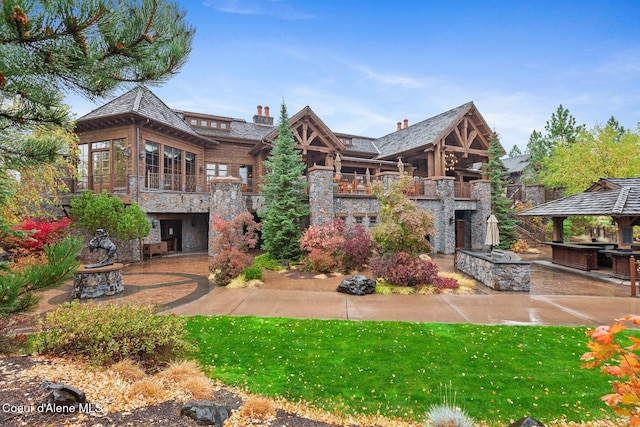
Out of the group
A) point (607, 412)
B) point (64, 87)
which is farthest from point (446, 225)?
point (64, 87)

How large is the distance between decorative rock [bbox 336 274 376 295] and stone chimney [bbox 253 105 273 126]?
64.9 ft

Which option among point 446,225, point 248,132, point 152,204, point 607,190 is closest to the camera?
point 607,190

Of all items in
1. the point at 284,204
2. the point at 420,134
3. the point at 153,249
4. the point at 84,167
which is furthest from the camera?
the point at 420,134

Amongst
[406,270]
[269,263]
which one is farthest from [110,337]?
[269,263]

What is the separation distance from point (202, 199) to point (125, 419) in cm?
1557

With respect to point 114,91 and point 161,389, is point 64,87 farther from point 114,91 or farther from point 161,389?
point 161,389

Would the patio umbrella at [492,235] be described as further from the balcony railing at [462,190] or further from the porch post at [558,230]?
the balcony railing at [462,190]

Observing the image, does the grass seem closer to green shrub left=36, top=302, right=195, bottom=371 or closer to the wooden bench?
green shrub left=36, top=302, right=195, bottom=371

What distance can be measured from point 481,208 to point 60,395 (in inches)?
805

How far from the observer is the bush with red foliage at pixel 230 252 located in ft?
33.3

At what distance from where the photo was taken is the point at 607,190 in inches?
500

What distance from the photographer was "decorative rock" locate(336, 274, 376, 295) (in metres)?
8.94

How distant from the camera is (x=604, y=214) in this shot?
10.9 meters

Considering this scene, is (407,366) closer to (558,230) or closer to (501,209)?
(558,230)
